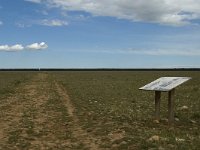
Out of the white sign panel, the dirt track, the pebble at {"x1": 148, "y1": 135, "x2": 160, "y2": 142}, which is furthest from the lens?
the white sign panel

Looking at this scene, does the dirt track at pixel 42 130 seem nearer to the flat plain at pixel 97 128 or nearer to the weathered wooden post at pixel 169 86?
the flat plain at pixel 97 128

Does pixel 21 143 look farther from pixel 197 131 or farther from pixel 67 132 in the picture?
pixel 197 131

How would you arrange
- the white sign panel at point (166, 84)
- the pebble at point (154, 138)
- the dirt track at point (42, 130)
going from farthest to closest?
the white sign panel at point (166, 84), the dirt track at point (42, 130), the pebble at point (154, 138)

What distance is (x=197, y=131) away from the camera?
15.4 m

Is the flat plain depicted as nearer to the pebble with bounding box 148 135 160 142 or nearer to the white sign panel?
the pebble with bounding box 148 135 160 142

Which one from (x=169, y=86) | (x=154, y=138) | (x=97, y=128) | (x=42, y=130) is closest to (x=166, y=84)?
(x=169, y=86)

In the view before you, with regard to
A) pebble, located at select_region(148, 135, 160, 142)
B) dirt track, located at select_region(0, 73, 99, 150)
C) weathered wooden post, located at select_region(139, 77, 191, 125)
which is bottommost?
dirt track, located at select_region(0, 73, 99, 150)

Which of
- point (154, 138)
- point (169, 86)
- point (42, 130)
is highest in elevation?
point (169, 86)

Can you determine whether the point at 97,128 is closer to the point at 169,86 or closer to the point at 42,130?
the point at 42,130

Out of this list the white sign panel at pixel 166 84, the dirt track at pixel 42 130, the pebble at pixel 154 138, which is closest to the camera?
the pebble at pixel 154 138

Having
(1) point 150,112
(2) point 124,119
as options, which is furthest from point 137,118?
(1) point 150,112

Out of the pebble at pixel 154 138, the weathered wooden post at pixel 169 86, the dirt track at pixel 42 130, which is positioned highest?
the weathered wooden post at pixel 169 86

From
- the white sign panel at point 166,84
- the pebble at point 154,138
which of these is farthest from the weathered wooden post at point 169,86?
the pebble at point 154,138

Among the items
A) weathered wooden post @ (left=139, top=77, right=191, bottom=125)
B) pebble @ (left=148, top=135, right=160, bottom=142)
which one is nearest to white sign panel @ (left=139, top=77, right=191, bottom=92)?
weathered wooden post @ (left=139, top=77, right=191, bottom=125)
